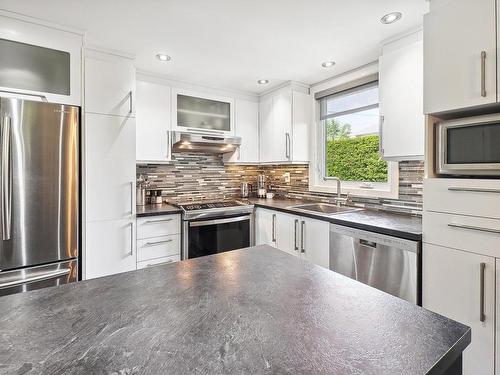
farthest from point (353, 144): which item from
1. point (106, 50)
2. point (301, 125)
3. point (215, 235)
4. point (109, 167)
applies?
point (106, 50)

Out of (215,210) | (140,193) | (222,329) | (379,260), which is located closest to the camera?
(222,329)

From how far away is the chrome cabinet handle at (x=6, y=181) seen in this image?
179cm

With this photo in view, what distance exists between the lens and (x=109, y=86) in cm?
231

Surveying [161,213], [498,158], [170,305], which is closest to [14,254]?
[161,213]

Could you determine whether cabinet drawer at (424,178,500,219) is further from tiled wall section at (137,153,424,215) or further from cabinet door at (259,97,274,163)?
cabinet door at (259,97,274,163)

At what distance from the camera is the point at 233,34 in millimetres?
2086

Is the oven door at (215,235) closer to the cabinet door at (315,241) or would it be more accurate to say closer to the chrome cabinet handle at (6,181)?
the cabinet door at (315,241)

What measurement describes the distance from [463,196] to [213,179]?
272 cm

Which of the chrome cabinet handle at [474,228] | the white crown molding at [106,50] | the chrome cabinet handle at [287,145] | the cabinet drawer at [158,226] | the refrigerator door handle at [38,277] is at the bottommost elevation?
the refrigerator door handle at [38,277]

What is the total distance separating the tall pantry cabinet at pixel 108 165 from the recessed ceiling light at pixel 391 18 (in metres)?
2.04

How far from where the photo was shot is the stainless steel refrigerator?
5.98 feet

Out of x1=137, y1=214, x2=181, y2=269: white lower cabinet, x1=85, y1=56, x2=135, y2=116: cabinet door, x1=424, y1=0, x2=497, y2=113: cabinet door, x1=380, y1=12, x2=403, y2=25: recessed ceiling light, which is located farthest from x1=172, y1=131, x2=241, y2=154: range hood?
x1=424, y1=0, x2=497, y2=113: cabinet door

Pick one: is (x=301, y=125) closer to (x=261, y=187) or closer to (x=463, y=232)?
(x=261, y=187)

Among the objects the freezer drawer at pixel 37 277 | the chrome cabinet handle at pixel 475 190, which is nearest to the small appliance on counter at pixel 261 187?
the freezer drawer at pixel 37 277
